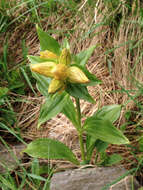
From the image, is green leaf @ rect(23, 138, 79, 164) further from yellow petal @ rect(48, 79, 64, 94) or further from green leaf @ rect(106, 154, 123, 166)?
yellow petal @ rect(48, 79, 64, 94)

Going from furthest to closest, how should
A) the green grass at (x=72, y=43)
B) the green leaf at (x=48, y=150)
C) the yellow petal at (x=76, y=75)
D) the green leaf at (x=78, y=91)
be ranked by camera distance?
the green grass at (x=72, y=43) → the green leaf at (x=48, y=150) → the green leaf at (x=78, y=91) → the yellow petal at (x=76, y=75)

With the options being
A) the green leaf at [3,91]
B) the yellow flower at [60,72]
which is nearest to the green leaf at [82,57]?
the yellow flower at [60,72]

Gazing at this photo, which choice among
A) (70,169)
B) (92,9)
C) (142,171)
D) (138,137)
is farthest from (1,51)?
(142,171)

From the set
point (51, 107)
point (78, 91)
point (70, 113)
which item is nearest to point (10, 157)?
point (70, 113)

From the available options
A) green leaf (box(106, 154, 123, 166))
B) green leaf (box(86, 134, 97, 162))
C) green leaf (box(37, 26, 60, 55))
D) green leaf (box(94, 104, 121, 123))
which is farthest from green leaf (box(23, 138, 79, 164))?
green leaf (box(37, 26, 60, 55))

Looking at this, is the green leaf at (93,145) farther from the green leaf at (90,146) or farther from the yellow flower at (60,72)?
the yellow flower at (60,72)
